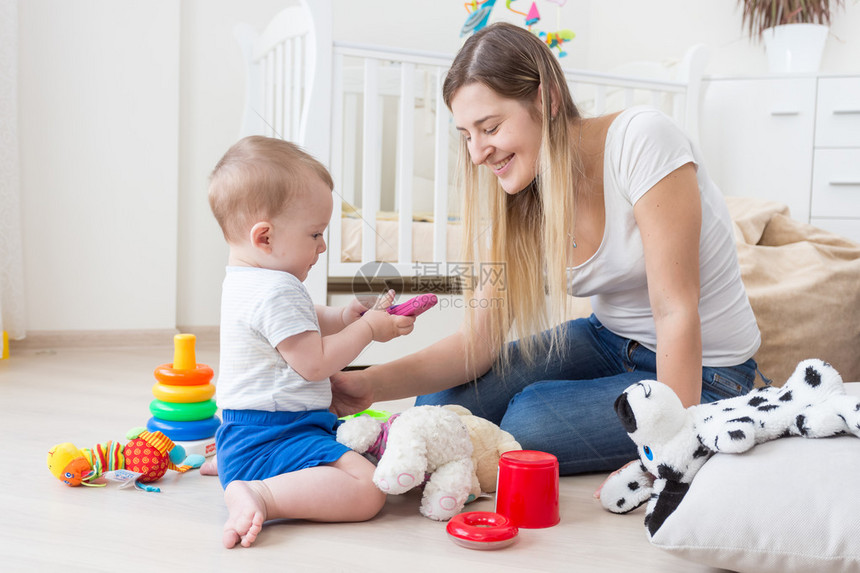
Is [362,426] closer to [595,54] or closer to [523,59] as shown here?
[523,59]

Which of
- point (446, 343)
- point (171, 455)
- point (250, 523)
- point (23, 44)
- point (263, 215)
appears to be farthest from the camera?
point (23, 44)

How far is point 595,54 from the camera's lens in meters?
3.10

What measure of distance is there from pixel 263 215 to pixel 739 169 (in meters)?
1.97

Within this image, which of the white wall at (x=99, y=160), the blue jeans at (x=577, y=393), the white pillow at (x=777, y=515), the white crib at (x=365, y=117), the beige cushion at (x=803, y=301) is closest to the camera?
the white pillow at (x=777, y=515)

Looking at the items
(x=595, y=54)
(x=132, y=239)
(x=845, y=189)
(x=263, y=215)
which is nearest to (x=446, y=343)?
(x=263, y=215)

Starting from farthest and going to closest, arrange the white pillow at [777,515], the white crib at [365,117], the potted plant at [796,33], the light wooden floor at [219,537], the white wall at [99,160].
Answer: the potted plant at [796,33]
the white wall at [99,160]
the white crib at [365,117]
the light wooden floor at [219,537]
the white pillow at [777,515]

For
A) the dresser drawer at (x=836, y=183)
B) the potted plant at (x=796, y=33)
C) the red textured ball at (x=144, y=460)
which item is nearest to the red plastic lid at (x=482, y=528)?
the red textured ball at (x=144, y=460)

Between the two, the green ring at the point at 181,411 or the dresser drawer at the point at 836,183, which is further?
the dresser drawer at the point at 836,183

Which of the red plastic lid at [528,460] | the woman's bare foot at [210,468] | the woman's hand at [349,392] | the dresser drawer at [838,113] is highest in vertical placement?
the dresser drawer at [838,113]

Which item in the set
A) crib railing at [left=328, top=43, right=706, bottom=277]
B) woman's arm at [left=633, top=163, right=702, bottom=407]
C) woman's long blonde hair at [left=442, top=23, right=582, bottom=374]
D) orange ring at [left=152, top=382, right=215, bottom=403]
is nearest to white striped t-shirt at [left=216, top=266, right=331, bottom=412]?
orange ring at [left=152, top=382, right=215, bottom=403]

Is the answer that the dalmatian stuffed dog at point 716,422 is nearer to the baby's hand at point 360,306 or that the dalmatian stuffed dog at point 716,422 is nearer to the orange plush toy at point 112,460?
the baby's hand at point 360,306

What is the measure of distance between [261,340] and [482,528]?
37cm

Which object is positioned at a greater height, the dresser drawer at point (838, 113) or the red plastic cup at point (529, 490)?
the dresser drawer at point (838, 113)

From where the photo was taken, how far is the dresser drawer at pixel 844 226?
7.68 feet
